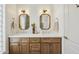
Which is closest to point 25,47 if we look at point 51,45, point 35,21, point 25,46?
point 25,46

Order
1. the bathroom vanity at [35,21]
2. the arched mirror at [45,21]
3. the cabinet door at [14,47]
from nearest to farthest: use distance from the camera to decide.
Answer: the cabinet door at [14,47]
the bathroom vanity at [35,21]
the arched mirror at [45,21]

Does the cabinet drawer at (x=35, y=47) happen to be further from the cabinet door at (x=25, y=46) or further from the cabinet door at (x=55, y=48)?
the cabinet door at (x=55, y=48)

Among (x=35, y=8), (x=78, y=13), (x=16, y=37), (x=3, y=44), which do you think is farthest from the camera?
(x=35, y=8)

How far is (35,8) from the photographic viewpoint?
17.0 ft

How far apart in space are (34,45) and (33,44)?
0.05 m

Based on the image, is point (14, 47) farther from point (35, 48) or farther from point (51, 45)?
point (51, 45)

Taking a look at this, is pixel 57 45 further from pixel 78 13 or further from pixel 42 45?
pixel 78 13

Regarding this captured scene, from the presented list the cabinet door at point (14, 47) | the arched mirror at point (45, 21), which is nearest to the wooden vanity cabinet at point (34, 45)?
the cabinet door at point (14, 47)

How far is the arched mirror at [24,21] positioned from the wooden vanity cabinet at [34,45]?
0.73 meters

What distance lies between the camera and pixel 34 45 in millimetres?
4672

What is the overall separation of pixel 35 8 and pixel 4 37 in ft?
5.28

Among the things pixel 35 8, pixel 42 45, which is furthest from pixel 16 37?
pixel 35 8

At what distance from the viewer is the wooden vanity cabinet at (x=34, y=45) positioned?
464 centimetres

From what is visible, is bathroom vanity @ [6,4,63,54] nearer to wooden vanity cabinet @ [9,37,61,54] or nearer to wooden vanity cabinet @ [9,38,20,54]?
wooden vanity cabinet @ [9,37,61,54]
